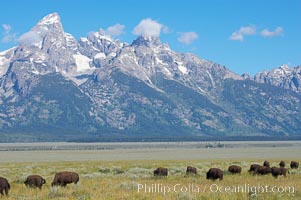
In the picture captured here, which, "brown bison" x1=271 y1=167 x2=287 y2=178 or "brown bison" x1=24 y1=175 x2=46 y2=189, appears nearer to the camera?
"brown bison" x1=24 y1=175 x2=46 y2=189

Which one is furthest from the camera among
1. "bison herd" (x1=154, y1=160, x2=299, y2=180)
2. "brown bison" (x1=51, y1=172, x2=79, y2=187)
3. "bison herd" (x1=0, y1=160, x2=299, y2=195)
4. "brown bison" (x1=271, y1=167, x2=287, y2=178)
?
"brown bison" (x1=271, y1=167, x2=287, y2=178)

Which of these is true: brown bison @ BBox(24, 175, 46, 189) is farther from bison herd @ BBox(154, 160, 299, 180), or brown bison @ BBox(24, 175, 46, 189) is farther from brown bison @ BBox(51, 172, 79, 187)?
bison herd @ BBox(154, 160, 299, 180)

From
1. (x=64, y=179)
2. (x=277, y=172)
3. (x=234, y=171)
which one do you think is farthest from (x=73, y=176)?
(x=234, y=171)

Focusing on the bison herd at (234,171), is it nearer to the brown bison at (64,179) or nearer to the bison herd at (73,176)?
the bison herd at (73,176)

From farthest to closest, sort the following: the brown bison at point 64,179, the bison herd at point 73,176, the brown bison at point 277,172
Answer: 1. the brown bison at point 277,172
2. the brown bison at point 64,179
3. the bison herd at point 73,176

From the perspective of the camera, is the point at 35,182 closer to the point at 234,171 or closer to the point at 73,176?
the point at 73,176

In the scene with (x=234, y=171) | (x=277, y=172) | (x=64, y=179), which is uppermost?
(x=277, y=172)

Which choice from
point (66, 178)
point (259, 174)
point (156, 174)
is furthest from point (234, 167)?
point (66, 178)

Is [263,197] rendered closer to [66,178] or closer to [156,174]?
[66,178]

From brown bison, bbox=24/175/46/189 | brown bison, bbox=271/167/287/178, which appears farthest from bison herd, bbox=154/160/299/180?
brown bison, bbox=24/175/46/189

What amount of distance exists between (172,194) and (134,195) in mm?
1984

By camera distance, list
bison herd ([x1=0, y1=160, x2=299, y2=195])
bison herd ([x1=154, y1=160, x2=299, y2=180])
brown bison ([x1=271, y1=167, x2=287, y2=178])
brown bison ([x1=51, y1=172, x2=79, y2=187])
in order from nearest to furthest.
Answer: bison herd ([x1=0, y1=160, x2=299, y2=195]) < brown bison ([x1=51, y1=172, x2=79, y2=187]) < bison herd ([x1=154, y1=160, x2=299, y2=180]) < brown bison ([x1=271, y1=167, x2=287, y2=178])

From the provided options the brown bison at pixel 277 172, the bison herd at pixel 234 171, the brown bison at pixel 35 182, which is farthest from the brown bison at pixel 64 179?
the brown bison at pixel 277 172

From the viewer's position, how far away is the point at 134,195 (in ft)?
85.4
